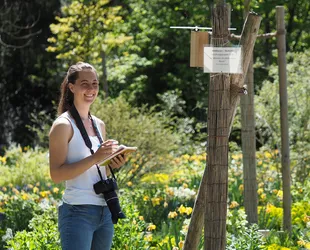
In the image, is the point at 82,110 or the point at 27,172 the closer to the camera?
the point at 82,110

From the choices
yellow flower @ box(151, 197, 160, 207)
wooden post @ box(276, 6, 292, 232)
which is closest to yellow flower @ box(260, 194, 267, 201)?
yellow flower @ box(151, 197, 160, 207)

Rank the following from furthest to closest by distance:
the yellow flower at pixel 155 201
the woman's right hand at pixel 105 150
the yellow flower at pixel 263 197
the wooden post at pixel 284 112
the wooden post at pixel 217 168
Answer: the yellow flower at pixel 263 197 → the yellow flower at pixel 155 201 → the wooden post at pixel 284 112 → the wooden post at pixel 217 168 → the woman's right hand at pixel 105 150

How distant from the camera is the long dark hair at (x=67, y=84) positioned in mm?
4406

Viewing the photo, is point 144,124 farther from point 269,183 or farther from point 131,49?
point 131,49

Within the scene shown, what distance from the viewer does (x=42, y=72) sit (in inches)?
878

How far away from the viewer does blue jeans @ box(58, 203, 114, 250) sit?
4.15 meters

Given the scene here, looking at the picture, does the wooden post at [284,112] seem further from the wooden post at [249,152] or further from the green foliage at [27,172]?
the green foliage at [27,172]

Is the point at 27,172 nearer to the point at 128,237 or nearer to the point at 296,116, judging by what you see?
the point at 296,116

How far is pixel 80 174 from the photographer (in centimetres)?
421

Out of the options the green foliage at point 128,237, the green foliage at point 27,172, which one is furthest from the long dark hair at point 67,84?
the green foliage at point 27,172

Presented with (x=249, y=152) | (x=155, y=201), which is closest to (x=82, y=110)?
(x=249, y=152)

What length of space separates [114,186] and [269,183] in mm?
6279

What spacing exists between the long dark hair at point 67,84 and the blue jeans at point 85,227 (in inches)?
21.8

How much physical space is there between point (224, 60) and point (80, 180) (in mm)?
976
